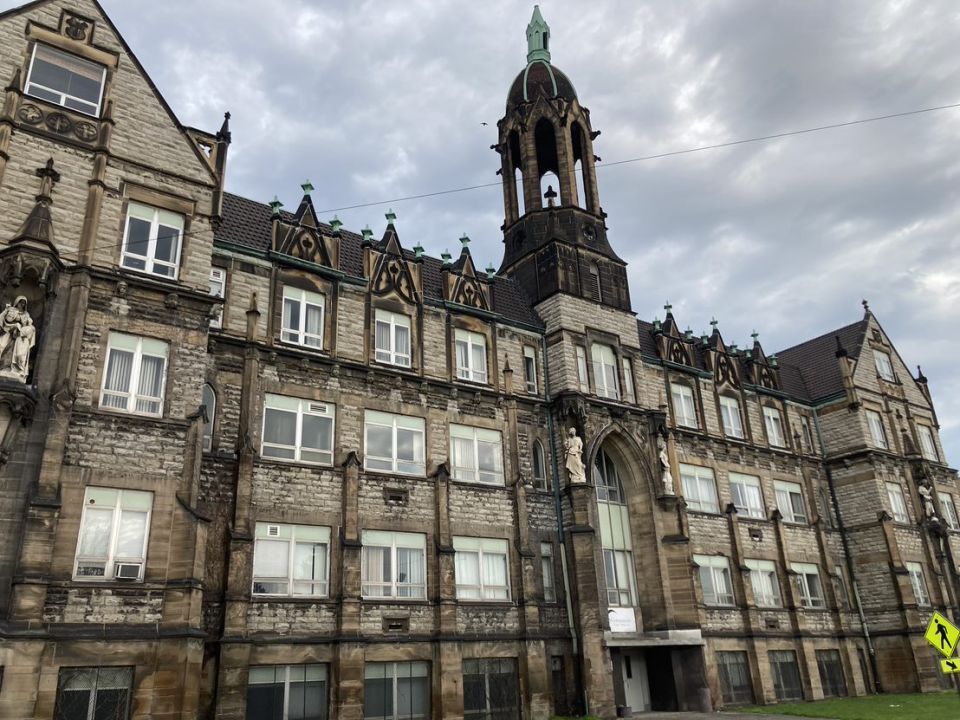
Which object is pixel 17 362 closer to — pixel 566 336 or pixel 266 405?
pixel 266 405

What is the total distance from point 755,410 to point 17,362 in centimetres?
3423

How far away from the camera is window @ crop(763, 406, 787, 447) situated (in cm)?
4178

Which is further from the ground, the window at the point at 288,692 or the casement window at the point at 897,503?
the casement window at the point at 897,503

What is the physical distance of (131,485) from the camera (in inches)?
766

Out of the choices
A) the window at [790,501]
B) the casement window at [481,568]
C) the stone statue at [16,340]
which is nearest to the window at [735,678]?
the window at [790,501]

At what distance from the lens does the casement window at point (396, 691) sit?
2369cm

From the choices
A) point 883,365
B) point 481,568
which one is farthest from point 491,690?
point 883,365

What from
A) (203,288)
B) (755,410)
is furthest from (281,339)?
(755,410)

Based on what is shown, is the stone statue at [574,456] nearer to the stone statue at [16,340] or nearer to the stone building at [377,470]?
the stone building at [377,470]

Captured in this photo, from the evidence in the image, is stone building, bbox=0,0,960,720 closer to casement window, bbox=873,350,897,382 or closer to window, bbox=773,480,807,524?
window, bbox=773,480,807,524

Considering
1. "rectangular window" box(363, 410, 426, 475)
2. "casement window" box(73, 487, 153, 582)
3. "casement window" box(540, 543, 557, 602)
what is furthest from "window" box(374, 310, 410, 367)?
"casement window" box(73, 487, 153, 582)

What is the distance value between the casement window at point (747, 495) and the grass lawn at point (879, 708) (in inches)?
339

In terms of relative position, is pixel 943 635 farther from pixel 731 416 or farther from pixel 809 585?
pixel 731 416

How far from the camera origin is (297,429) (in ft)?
83.4
